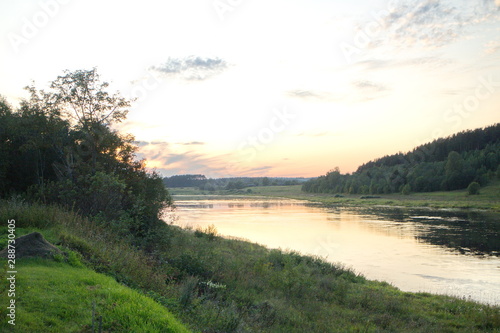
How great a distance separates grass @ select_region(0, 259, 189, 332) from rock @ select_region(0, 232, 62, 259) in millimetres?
380

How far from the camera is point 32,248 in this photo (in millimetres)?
8031

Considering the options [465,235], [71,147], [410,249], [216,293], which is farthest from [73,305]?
[465,235]

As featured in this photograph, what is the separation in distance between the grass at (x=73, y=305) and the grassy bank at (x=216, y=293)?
0.02 meters

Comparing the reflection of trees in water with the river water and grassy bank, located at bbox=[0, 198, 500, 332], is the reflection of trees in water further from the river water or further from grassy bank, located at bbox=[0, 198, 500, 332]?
grassy bank, located at bbox=[0, 198, 500, 332]

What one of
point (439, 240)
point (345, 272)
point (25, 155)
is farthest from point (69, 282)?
point (439, 240)

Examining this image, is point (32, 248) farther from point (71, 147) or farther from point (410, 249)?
point (410, 249)

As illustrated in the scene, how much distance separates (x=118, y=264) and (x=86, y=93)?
15.6m

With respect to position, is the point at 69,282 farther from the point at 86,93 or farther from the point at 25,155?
the point at 25,155

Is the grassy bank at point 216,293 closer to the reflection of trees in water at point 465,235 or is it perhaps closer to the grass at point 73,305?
the grass at point 73,305

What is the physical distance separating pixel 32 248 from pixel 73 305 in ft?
8.79

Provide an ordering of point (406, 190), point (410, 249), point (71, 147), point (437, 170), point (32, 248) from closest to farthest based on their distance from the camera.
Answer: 1. point (32, 248)
2. point (71, 147)
3. point (410, 249)
4. point (406, 190)
5. point (437, 170)

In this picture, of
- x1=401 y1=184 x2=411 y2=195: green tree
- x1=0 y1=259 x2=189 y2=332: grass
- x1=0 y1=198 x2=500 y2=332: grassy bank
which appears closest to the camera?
x1=0 y1=259 x2=189 y2=332: grass

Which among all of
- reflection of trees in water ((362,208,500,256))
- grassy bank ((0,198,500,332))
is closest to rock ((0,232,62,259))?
grassy bank ((0,198,500,332))

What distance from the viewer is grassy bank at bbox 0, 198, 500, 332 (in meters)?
6.98
